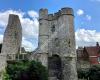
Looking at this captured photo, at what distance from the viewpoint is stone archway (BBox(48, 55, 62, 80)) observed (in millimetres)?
36409

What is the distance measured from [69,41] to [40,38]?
6137 millimetres

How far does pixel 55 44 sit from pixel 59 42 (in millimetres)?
1107

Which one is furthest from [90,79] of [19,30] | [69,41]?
[19,30]

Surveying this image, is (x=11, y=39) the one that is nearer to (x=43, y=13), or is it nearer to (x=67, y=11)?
(x=43, y=13)

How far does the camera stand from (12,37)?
33625 mm

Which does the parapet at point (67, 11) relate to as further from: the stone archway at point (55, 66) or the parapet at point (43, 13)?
the stone archway at point (55, 66)

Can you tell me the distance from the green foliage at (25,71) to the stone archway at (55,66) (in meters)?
4.92

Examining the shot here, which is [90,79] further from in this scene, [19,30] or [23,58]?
[19,30]

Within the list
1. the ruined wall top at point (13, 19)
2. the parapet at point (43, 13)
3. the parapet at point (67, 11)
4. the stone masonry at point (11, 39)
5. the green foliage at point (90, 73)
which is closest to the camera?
the stone masonry at point (11, 39)

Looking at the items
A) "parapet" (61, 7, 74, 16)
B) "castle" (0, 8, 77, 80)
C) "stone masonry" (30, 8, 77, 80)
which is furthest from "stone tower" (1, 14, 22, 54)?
"parapet" (61, 7, 74, 16)

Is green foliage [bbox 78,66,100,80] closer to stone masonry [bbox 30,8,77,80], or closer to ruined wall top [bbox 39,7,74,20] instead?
stone masonry [bbox 30,8,77,80]

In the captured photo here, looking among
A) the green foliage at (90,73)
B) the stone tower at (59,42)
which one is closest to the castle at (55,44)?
the stone tower at (59,42)

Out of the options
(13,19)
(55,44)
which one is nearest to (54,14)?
(55,44)

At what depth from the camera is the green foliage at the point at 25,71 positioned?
30.2 meters
